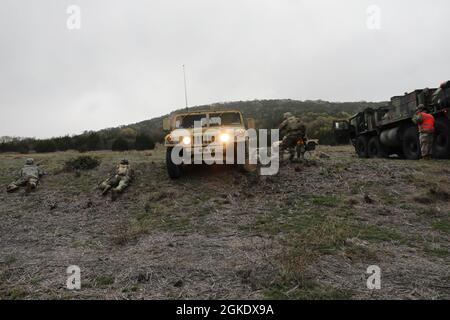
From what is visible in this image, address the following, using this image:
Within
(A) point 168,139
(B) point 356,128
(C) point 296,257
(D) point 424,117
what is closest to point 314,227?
(C) point 296,257

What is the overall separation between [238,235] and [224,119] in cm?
455

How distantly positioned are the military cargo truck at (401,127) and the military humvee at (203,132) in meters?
5.52

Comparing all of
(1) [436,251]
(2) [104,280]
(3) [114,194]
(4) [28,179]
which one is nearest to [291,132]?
(3) [114,194]

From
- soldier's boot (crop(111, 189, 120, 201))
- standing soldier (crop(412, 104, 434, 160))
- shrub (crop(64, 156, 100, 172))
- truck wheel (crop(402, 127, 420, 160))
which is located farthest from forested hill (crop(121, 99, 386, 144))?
soldier's boot (crop(111, 189, 120, 201))

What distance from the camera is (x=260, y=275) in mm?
3791

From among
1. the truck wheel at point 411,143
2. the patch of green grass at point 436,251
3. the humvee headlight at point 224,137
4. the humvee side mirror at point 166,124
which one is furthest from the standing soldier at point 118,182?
the truck wheel at point 411,143

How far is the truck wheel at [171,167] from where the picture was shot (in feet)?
28.3

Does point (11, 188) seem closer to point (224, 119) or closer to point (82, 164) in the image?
point (82, 164)

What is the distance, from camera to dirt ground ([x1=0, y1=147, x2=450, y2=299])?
3667mm

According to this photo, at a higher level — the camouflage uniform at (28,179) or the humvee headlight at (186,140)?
the humvee headlight at (186,140)

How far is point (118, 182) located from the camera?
8930 mm

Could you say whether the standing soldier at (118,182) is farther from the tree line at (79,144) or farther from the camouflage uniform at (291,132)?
the tree line at (79,144)

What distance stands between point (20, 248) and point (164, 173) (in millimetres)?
4675
